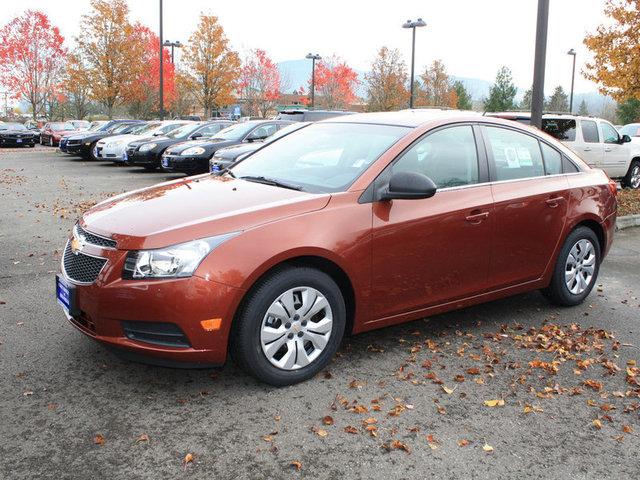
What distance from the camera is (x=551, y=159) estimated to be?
544 cm

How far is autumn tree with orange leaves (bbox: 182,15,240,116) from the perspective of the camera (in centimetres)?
4441

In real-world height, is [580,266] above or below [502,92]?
below

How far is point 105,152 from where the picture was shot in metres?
20.4

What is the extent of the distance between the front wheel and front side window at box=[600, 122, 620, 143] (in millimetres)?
1208

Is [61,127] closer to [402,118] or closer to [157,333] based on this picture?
[402,118]

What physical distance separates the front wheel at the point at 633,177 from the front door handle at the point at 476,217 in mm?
11987

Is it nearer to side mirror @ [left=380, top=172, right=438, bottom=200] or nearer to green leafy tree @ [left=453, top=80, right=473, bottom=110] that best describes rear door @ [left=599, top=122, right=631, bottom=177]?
side mirror @ [left=380, top=172, right=438, bottom=200]

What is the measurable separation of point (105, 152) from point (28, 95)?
3420 cm

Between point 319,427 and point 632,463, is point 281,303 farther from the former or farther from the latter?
point 632,463

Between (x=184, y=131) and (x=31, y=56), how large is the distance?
35.2 meters

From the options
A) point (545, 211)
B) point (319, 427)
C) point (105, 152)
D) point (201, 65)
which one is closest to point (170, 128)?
point (105, 152)

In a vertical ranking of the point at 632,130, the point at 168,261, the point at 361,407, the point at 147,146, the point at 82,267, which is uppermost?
the point at 632,130

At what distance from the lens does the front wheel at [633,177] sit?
1504 centimetres

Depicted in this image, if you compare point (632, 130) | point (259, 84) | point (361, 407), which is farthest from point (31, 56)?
point (361, 407)
